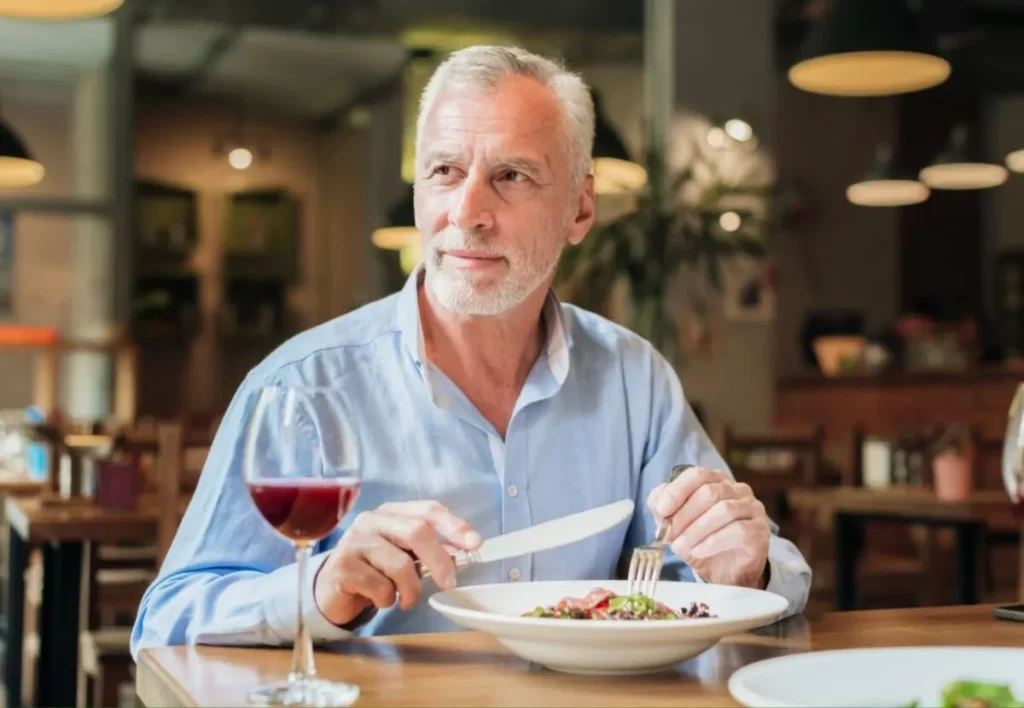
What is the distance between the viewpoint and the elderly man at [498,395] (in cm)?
156

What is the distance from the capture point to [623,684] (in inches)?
47.8

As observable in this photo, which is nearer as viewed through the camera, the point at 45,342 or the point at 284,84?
the point at 45,342

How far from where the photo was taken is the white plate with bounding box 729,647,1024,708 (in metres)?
1.12

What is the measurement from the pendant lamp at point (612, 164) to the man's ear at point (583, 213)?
4378 millimetres

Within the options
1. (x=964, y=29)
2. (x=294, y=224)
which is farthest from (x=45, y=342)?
(x=964, y=29)

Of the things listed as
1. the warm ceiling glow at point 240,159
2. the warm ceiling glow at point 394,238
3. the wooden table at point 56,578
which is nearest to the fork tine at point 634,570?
the wooden table at point 56,578

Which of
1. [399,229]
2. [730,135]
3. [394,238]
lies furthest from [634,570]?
[394,238]

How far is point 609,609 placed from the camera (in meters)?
1.31

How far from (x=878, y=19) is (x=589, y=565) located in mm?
3728

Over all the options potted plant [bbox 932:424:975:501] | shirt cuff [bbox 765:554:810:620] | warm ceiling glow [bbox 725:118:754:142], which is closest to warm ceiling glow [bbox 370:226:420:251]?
warm ceiling glow [bbox 725:118:754:142]

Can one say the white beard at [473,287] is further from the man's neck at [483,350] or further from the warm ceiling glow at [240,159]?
the warm ceiling glow at [240,159]

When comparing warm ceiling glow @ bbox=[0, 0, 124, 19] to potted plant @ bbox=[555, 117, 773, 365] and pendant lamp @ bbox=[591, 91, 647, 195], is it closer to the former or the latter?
pendant lamp @ bbox=[591, 91, 647, 195]

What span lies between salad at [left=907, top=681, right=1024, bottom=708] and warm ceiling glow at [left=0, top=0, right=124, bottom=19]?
4.65 meters

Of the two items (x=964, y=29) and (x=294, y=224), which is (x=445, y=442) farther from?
(x=964, y=29)
